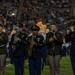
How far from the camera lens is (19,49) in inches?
619

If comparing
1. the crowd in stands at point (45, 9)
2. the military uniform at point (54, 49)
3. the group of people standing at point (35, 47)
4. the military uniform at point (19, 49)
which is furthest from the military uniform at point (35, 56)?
the crowd in stands at point (45, 9)

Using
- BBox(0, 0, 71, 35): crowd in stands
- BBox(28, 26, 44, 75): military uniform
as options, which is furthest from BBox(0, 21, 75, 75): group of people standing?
BBox(0, 0, 71, 35): crowd in stands

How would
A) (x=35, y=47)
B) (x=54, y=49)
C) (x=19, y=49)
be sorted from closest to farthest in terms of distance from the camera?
(x=35, y=47)
(x=54, y=49)
(x=19, y=49)

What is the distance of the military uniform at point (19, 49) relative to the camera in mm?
15539

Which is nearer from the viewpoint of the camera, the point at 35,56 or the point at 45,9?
the point at 35,56

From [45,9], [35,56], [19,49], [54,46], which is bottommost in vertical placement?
[35,56]

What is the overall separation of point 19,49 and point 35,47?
145cm

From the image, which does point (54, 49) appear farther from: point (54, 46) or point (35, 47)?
point (35, 47)

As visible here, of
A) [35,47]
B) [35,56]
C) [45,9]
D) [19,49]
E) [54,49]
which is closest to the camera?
[35,56]

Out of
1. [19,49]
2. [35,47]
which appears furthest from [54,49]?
[19,49]

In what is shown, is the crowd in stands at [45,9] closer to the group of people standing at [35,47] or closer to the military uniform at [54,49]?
the group of people standing at [35,47]

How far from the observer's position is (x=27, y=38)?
1463 cm

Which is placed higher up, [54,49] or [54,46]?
[54,46]

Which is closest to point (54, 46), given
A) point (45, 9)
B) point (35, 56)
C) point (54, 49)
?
point (54, 49)
